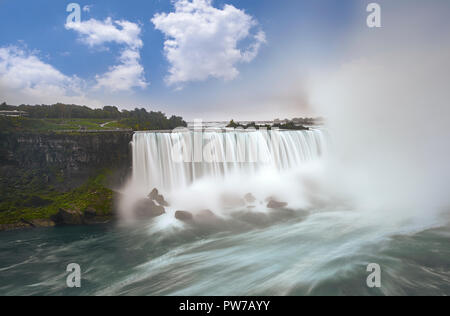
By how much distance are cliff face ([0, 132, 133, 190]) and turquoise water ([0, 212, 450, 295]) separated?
6.50 m

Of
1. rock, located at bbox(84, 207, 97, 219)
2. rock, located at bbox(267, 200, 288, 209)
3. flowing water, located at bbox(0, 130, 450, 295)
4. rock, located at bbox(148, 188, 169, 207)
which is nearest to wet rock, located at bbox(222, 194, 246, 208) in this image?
flowing water, located at bbox(0, 130, 450, 295)

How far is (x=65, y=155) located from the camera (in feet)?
69.6

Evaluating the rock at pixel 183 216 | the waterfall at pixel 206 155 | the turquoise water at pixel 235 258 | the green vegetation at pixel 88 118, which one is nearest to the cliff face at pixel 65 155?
the waterfall at pixel 206 155

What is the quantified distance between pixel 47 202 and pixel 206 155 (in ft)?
44.7

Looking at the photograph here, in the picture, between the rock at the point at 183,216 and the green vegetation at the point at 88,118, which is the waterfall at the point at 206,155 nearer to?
the rock at the point at 183,216

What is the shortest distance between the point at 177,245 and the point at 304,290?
7.23 metres

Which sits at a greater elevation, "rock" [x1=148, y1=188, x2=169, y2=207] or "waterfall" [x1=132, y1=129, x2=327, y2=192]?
"waterfall" [x1=132, y1=129, x2=327, y2=192]

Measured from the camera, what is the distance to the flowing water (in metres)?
9.20

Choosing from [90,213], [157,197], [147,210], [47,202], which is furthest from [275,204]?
[47,202]

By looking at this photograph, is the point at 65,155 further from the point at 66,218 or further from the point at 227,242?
the point at 227,242

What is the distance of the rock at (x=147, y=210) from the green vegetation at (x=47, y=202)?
2.09 meters

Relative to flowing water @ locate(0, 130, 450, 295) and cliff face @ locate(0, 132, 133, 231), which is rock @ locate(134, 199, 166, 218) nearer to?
flowing water @ locate(0, 130, 450, 295)

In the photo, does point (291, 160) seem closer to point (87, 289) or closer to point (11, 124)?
point (87, 289)

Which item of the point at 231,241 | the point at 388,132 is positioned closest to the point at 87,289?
the point at 231,241
